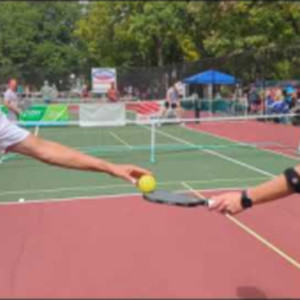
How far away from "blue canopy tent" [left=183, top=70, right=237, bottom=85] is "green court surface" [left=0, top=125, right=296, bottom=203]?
10882 mm

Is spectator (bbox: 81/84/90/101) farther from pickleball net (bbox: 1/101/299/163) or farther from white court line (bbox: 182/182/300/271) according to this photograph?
white court line (bbox: 182/182/300/271)

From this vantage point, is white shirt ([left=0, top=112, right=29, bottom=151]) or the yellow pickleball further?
white shirt ([left=0, top=112, right=29, bottom=151])

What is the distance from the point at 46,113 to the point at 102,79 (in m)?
17.0

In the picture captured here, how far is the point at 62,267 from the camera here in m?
6.65

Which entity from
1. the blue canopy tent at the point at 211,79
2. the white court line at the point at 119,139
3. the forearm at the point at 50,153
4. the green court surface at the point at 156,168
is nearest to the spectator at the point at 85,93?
the blue canopy tent at the point at 211,79

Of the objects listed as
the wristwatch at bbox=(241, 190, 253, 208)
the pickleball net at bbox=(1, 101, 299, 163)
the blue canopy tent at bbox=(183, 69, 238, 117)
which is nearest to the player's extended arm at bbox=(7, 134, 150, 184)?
the wristwatch at bbox=(241, 190, 253, 208)

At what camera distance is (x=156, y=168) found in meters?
14.7

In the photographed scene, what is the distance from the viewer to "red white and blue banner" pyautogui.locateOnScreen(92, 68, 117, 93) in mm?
41631

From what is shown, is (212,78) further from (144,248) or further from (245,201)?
(245,201)

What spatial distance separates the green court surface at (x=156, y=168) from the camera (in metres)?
12.0

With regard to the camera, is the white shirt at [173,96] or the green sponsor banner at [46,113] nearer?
the green sponsor banner at [46,113]

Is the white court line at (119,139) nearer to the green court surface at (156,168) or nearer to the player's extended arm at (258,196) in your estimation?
the green court surface at (156,168)

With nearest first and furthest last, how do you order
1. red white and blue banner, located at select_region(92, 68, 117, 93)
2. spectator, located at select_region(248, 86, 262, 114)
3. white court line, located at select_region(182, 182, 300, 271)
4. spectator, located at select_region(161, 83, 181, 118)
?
1. white court line, located at select_region(182, 182, 300, 271)
2. spectator, located at select_region(161, 83, 181, 118)
3. spectator, located at select_region(248, 86, 262, 114)
4. red white and blue banner, located at select_region(92, 68, 117, 93)

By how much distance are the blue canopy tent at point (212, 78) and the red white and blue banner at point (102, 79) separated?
23.8 ft
